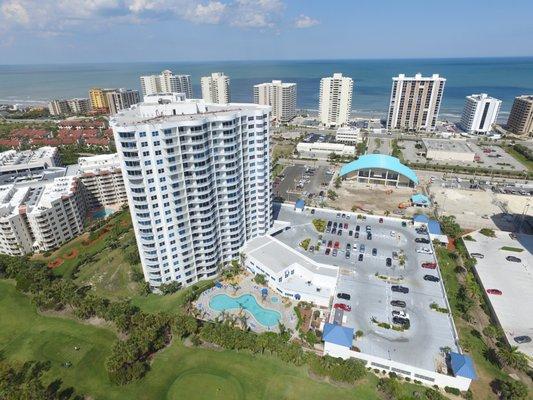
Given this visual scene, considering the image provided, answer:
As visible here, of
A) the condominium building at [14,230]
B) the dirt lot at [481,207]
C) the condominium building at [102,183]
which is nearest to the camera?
the condominium building at [14,230]

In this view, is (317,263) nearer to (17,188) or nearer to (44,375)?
(44,375)

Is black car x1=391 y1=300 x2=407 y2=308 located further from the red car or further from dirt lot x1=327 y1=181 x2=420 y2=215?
dirt lot x1=327 y1=181 x2=420 y2=215

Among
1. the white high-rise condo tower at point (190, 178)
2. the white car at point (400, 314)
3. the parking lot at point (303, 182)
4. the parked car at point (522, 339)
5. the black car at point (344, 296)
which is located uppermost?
the white high-rise condo tower at point (190, 178)

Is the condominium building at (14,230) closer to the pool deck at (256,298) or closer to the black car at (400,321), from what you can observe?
the pool deck at (256,298)

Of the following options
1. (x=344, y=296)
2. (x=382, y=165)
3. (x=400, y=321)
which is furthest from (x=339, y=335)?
(x=382, y=165)

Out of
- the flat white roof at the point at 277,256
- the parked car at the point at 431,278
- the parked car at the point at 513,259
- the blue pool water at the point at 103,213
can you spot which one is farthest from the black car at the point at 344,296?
the blue pool water at the point at 103,213

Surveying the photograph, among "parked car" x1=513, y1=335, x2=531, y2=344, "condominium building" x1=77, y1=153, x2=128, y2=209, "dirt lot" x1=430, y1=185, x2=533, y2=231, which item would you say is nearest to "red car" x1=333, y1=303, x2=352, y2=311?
"parked car" x1=513, y1=335, x2=531, y2=344
